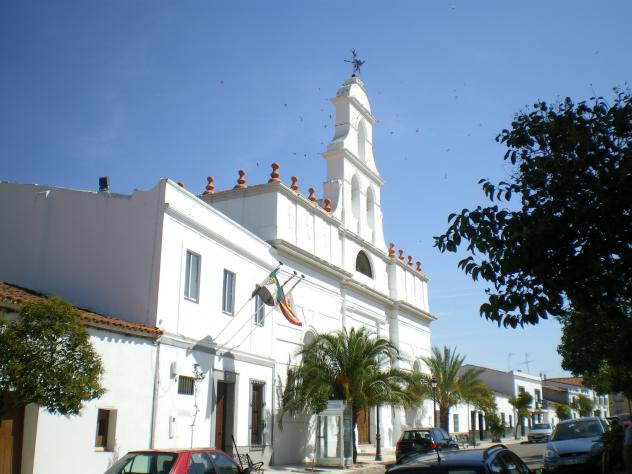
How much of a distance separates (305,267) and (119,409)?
1281 cm

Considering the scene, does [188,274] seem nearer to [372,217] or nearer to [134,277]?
[134,277]

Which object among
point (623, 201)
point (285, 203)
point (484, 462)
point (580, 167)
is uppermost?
point (285, 203)

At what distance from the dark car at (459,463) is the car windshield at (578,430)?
1125cm

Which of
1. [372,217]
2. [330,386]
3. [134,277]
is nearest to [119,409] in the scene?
[134,277]

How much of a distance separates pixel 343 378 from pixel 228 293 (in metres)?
6.20

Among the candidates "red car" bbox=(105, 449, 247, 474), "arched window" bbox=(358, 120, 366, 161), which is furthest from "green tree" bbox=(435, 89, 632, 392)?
"arched window" bbox=(358, 120, 366, 161)

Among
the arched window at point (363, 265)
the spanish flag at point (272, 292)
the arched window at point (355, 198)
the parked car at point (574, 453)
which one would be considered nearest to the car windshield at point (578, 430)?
the parked car at point (574, 453)

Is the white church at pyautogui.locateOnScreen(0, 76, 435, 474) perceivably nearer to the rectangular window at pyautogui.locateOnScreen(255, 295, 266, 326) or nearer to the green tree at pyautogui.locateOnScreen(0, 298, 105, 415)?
the rectangular window at pyautogui.locateOnScreen(255, 295, 266, 326)

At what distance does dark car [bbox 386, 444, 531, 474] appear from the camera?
593cm

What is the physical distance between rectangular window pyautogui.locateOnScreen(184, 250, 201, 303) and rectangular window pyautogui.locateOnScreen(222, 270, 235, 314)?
1.73m

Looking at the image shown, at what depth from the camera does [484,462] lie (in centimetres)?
607

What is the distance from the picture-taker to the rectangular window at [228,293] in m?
21.4

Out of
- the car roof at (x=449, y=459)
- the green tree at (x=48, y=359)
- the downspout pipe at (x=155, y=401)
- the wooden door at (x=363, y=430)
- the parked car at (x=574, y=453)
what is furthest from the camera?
the wooden door at (x=363, y=430)

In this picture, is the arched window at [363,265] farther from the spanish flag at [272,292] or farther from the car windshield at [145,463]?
the car windshield at [145,463]
